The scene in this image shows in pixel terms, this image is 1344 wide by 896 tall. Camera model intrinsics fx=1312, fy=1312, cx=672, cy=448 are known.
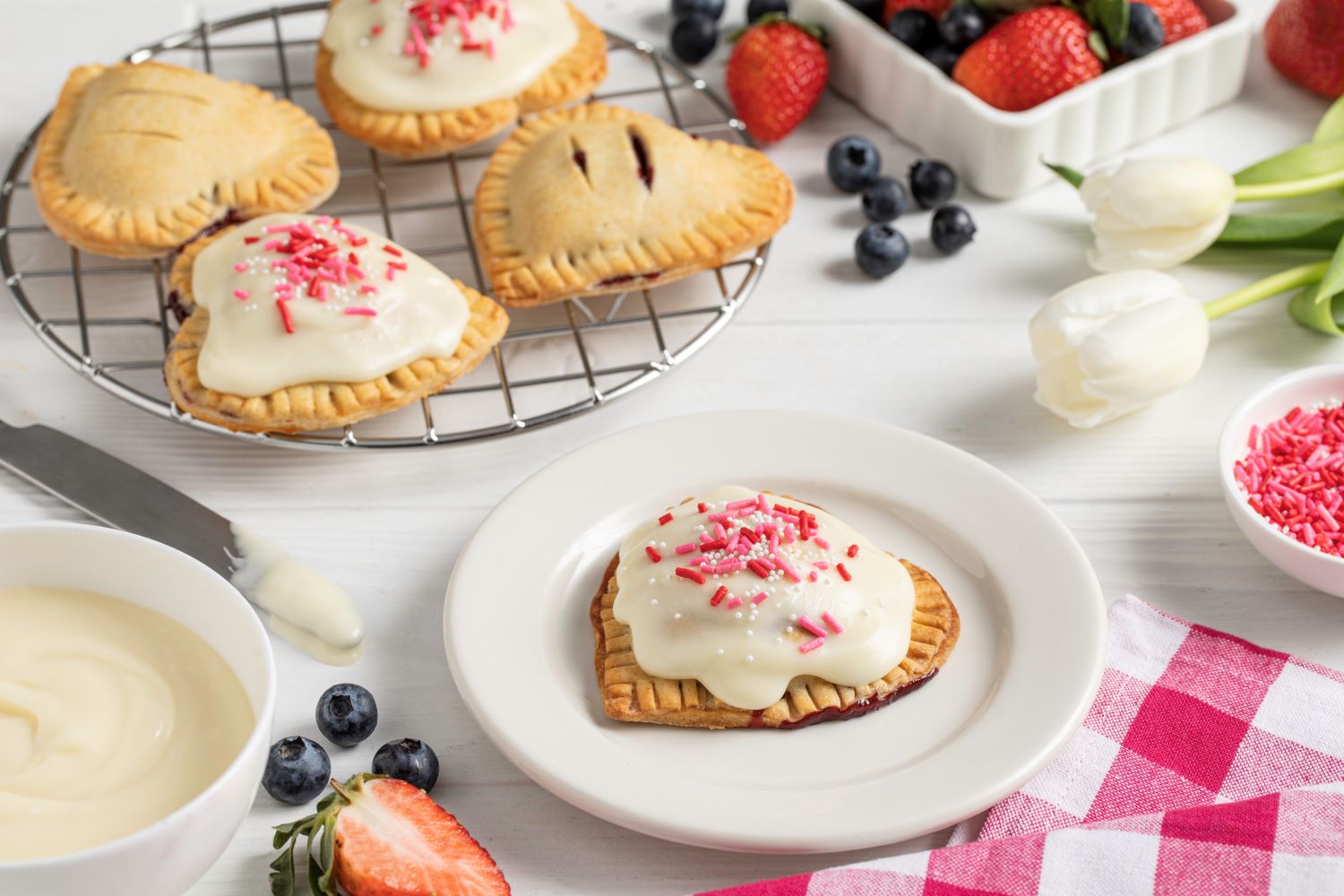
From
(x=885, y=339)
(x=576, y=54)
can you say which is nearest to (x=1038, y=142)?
(x=885, y=339)

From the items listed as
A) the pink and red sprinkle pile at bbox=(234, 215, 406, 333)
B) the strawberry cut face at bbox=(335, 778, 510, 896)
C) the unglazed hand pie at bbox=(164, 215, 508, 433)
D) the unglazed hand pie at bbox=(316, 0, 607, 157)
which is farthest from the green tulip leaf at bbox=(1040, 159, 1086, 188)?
the strawberry cut face at bbox=(335, 778, 510, 896)

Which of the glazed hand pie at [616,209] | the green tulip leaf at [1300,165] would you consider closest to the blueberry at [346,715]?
the glazed hand pie at [616,209]

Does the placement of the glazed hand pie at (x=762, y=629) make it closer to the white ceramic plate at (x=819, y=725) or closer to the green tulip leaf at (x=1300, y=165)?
the white ceramic plate at (x=819, y=725)

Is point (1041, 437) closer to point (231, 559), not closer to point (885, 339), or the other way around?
point (885, 339)

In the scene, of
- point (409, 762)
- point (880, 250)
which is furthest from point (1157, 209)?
point (409, 762)

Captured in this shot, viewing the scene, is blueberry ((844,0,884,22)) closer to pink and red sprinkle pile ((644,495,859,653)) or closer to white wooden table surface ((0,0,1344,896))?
white wooden table surface ((0,0,1344,896))

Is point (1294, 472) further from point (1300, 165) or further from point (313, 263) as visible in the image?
point (313, 263)
